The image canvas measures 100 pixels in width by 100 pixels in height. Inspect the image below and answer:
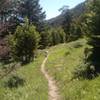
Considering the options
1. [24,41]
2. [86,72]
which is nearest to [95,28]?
[86,72]

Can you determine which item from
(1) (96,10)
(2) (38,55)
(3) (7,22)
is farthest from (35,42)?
(3) (7,22)

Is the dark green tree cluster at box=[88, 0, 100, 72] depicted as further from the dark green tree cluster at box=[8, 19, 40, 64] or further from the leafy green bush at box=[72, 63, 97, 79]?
the dark green tree cluster at box=[8, 19, 40, 64]

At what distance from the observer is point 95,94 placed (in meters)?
13.6

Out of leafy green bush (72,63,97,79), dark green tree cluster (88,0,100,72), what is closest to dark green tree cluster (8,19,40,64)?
dark green tree cluster (88,0,100,72)

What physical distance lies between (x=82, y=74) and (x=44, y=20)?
5715cm

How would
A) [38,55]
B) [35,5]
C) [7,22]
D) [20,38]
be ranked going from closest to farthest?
[7,22], [20,38], [38,55], [35,5]

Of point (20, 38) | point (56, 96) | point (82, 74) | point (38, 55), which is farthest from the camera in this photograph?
point (38, 55)

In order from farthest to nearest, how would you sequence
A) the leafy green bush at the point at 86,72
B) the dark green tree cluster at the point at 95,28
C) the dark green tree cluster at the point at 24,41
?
the dark green tree cluster at the point at 24,41, the dark green tree cluster at the point at 95,28, the leafy green bush at the point at 86,72

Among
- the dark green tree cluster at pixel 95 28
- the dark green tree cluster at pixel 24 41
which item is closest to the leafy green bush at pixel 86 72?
the dark green tree cluster at pixel 95 28

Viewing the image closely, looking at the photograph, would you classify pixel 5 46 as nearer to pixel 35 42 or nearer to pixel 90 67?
pixel 90 67

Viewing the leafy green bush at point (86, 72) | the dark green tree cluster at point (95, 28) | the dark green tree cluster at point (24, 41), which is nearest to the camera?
the leafy green bush at point (86, 72)

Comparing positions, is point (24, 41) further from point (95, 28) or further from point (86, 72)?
point (86, 72)

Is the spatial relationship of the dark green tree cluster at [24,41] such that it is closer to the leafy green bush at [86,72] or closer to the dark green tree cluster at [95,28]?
the dark green tree cluster at [95,28]

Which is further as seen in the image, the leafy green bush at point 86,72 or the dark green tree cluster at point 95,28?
the dark green tree cluster at point 95,28
